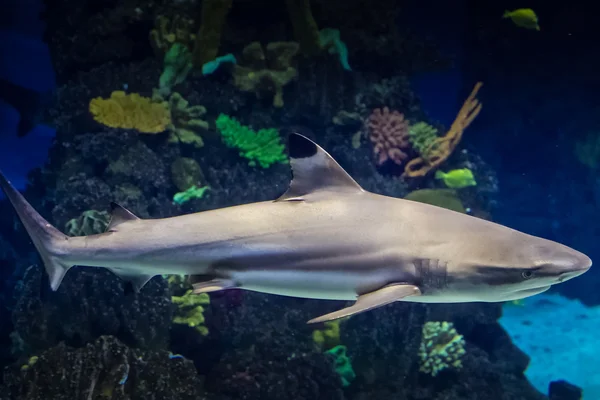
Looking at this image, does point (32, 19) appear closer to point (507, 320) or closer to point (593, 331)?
point (507, 320)

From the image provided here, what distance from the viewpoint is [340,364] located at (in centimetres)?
771

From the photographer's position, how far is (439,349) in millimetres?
8586

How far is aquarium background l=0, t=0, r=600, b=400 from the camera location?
6.50m

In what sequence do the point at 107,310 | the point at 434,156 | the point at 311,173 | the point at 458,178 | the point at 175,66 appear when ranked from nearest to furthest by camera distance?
the point at 311,173 < the point at 107,310 < the point at 175,66 < the point at 458,178 < the point at 434,156

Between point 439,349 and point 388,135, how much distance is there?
4343mm

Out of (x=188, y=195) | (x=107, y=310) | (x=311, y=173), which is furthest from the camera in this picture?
(x=188, y=195)

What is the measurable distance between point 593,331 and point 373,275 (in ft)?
51.1

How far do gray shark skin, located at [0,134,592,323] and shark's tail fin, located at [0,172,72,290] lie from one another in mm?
222

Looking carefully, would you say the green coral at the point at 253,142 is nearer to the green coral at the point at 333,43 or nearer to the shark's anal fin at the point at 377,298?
the green coral at the point at 333,43

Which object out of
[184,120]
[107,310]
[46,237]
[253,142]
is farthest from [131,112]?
[46,237]

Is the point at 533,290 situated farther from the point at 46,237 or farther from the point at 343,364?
the point at 343,364

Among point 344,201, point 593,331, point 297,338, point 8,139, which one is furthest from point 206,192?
point 8,139

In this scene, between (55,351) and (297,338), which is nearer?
(55,351)

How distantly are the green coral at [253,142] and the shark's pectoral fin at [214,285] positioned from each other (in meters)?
5.49
